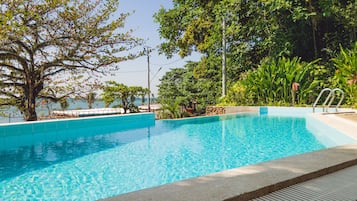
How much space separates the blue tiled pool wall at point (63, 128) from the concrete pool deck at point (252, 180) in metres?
5.76

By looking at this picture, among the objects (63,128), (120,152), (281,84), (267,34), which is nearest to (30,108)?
(63,128)

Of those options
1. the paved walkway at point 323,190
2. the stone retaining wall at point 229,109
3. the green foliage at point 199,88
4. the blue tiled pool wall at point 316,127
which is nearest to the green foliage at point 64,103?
the green foliage at point 199,88

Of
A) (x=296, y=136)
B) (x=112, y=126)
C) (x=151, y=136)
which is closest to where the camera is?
(x=296, y=136)

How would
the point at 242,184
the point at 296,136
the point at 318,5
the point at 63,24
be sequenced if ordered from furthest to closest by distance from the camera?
the point at 318,5 → the point at 63,24 → the point at 296,136 → the point at 242,184

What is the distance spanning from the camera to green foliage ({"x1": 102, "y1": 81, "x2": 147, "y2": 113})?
459 inches

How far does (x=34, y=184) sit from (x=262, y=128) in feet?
22.2

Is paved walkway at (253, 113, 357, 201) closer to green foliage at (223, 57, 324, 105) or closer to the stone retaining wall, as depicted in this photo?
the stone retaining wall

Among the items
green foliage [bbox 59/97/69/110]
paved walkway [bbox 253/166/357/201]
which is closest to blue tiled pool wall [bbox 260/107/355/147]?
paved walkway [bbox 253/166/357/201]

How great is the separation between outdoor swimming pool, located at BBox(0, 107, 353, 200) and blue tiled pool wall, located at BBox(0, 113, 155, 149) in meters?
0.02

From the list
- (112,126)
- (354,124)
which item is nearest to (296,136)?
(354,124)

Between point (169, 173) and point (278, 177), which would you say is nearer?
point (278, 177)

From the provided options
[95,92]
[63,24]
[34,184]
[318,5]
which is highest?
[318,5]

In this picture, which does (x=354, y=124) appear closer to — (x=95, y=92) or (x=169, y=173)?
(x=169, y=173)

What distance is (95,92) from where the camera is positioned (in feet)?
32.1
